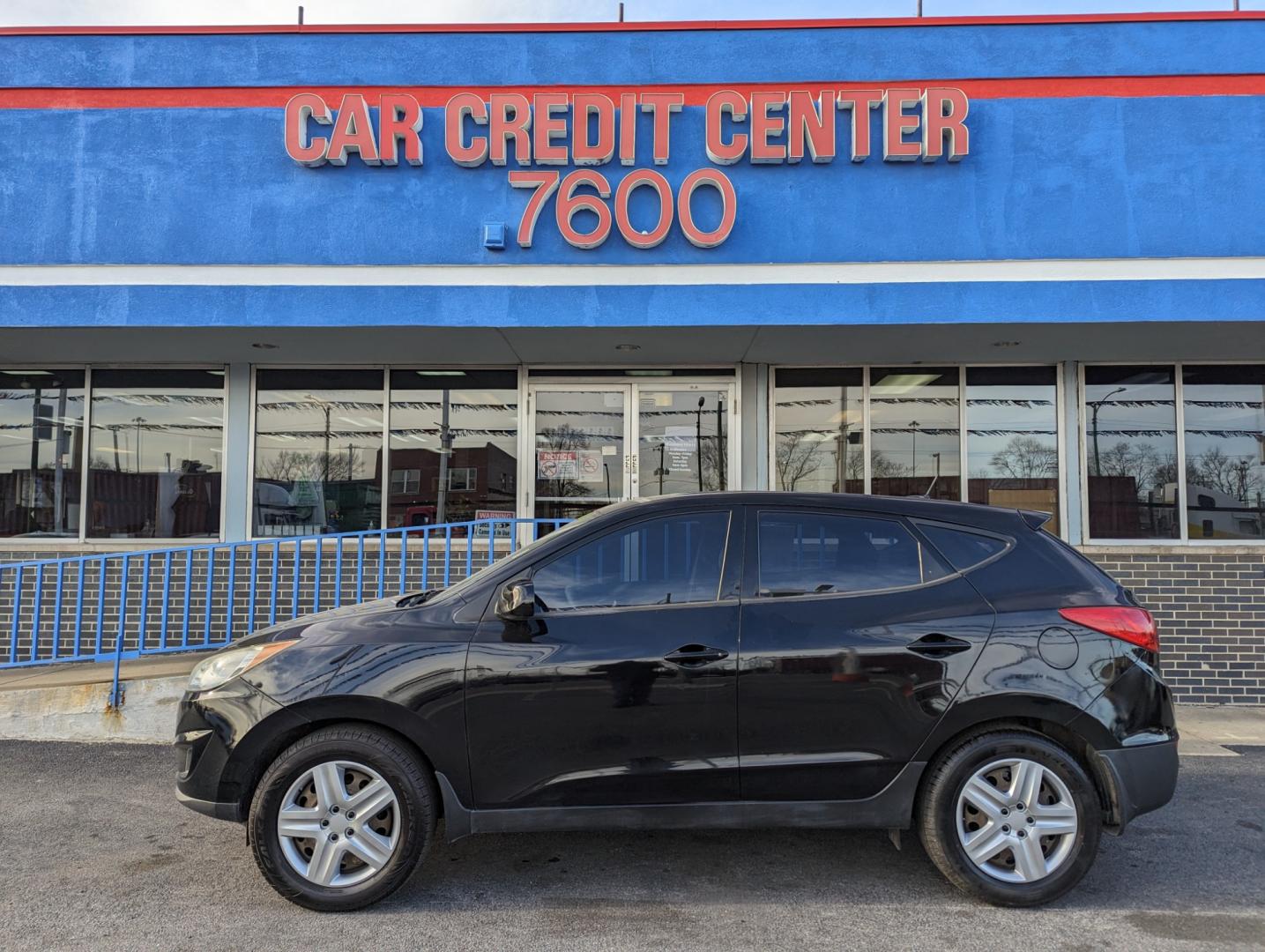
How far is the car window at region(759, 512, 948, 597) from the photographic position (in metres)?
3.80

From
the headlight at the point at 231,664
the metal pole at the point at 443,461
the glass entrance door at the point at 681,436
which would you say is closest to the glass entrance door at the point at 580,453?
the glass entrance door at the point at 681,436

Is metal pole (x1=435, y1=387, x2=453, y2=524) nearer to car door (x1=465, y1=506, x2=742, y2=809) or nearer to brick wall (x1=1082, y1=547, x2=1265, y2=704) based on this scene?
car door (x1=465, y1=506, x2=742, y2=809)

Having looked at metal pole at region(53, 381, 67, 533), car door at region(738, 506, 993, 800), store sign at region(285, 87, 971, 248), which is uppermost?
store sign at region(285, 87, 971, 248)

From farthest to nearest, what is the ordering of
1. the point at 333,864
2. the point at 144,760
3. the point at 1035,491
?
the point at 1035,491, the point at 144,760, the point at 333,864

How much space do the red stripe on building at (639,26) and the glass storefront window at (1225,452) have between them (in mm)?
3282

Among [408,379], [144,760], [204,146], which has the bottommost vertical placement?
[144,760]

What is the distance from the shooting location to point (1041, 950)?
3.30m

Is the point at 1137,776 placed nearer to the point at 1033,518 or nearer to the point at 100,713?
the point at 1033,518

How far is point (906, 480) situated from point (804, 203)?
2977 millimetres

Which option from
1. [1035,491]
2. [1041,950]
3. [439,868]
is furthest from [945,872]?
[1035,491]

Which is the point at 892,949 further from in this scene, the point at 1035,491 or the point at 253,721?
the point at 1035,491

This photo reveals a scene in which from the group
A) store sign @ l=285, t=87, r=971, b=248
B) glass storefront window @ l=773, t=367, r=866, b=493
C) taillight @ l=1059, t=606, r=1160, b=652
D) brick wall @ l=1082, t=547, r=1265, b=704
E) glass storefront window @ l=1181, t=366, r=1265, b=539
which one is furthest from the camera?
glass storefront window @ l=773, t=367, r=866, b=493

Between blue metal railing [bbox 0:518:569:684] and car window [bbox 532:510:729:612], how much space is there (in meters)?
3.31

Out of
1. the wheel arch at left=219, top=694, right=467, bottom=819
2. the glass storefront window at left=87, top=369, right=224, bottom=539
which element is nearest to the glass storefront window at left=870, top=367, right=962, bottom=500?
the wheel arch at left=219, top=694, right=467, bottom=819
